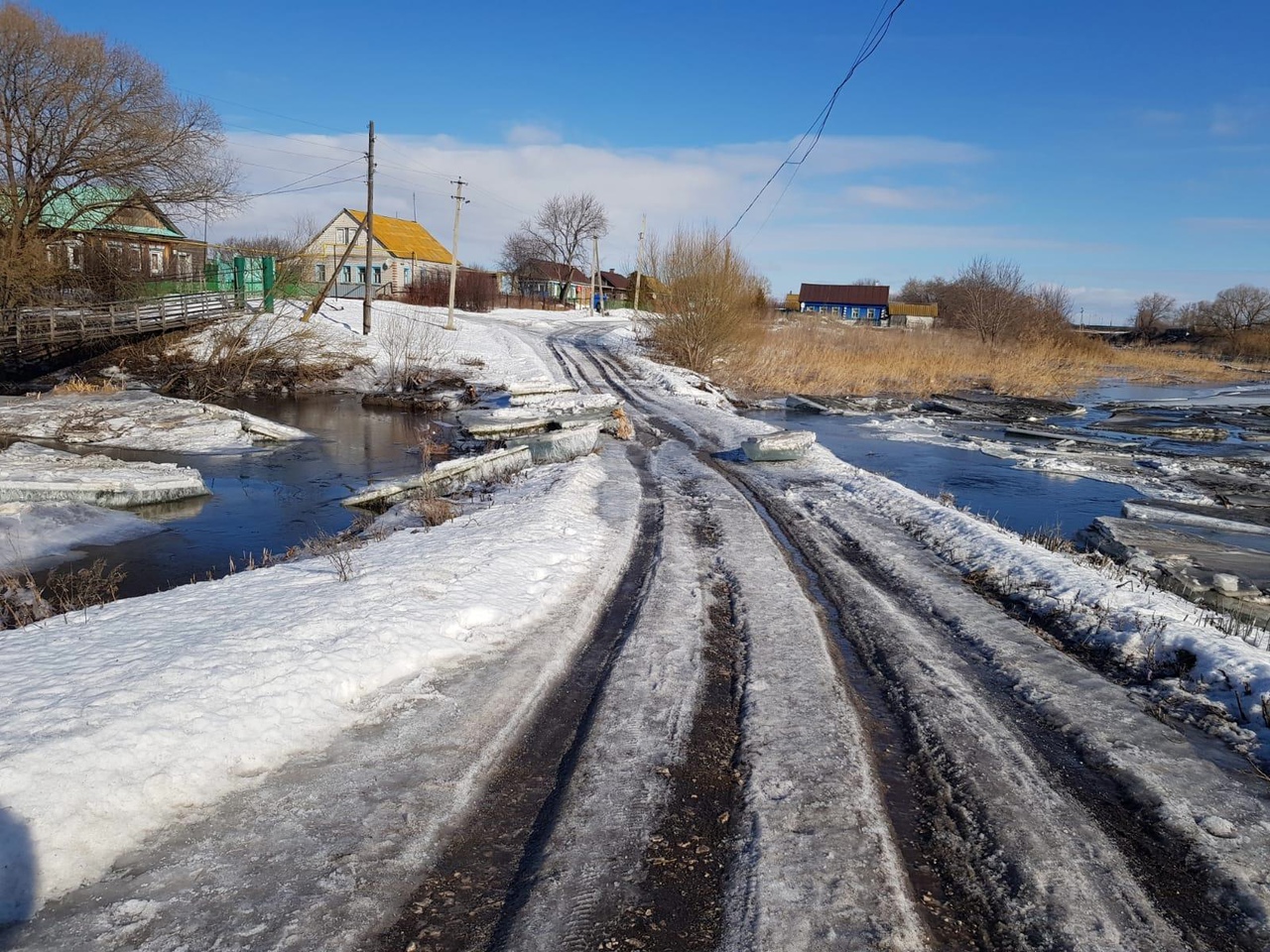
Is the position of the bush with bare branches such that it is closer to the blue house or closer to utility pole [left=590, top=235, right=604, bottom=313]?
utility pole [left=590, top=235, right=604, bottom=313]

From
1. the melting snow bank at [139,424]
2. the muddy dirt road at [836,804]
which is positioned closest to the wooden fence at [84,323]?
the melting snow bank at [139,424]

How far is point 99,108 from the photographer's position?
83.6 ft

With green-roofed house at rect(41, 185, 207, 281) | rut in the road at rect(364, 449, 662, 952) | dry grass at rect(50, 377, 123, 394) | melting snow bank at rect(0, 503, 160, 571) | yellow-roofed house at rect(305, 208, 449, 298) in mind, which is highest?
yellow-roofed house at rect(305, 208, 449, 298)

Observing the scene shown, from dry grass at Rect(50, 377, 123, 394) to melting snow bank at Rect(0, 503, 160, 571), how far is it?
1276cm

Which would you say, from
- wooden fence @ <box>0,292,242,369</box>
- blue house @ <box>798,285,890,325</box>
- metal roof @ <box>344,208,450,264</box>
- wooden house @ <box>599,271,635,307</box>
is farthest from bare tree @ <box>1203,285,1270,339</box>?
wooden fence @ <box>0,292,242,369</box>

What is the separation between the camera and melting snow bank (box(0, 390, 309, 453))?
56.5 ft

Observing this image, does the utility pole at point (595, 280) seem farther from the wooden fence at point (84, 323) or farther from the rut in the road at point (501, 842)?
the rut in the road at point (501, 842)

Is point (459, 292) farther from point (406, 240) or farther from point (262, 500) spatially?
point (262, 500)

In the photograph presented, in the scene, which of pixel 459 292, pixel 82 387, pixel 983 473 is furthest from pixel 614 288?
pixel 983 473

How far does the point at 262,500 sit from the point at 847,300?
3350 inches

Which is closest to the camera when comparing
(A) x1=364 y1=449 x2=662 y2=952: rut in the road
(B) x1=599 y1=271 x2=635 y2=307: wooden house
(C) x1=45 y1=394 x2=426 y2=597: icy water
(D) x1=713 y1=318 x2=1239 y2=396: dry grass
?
(A) x1=364 y1=449 x2=662 y2=952: rut in the road

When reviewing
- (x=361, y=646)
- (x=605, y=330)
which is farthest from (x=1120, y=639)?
(x=605, y=330)

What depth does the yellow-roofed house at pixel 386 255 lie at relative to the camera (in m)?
58.7

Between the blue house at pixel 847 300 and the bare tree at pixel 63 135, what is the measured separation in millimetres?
69875
